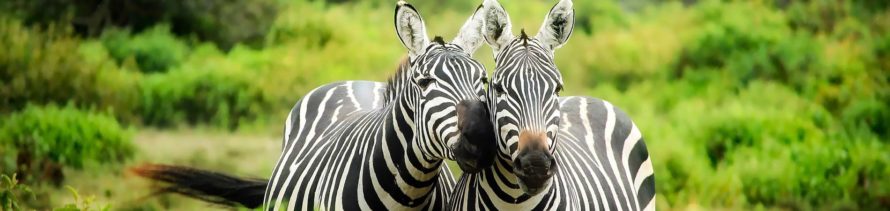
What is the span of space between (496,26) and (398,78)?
2.08 feet

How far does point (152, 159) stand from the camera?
9.12 m

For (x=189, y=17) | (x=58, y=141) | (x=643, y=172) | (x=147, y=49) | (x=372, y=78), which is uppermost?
(x=189, y=17)

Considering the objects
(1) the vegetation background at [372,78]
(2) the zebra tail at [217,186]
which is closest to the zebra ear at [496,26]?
(2) the zebra tail at [217,186]

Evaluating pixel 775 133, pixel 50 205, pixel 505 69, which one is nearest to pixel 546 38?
pixel 505 69

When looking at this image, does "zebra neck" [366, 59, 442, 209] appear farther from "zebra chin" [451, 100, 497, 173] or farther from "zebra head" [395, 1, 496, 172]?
"zebra chin" [451, 100, 497, 173]

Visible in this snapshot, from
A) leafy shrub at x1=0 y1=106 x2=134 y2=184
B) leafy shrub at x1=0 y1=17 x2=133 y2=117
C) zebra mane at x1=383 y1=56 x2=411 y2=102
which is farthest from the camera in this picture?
leafy shrub at x1=0 y1=17 x2=133 y2=117

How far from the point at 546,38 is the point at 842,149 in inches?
243

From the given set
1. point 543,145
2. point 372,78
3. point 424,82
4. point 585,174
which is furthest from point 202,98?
point 543,145

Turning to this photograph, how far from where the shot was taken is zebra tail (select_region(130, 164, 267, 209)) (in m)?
5.96

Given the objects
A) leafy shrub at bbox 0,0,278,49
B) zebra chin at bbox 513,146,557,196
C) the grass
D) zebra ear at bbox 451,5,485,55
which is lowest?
the grass

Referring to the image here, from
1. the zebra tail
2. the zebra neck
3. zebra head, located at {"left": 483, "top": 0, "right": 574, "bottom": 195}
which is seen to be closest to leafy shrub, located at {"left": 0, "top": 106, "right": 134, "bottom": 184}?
the zebra tail

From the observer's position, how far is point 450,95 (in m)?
3.91

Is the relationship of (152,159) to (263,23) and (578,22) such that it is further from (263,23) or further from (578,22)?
(578,22)

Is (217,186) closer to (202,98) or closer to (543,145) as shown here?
(543,145)
